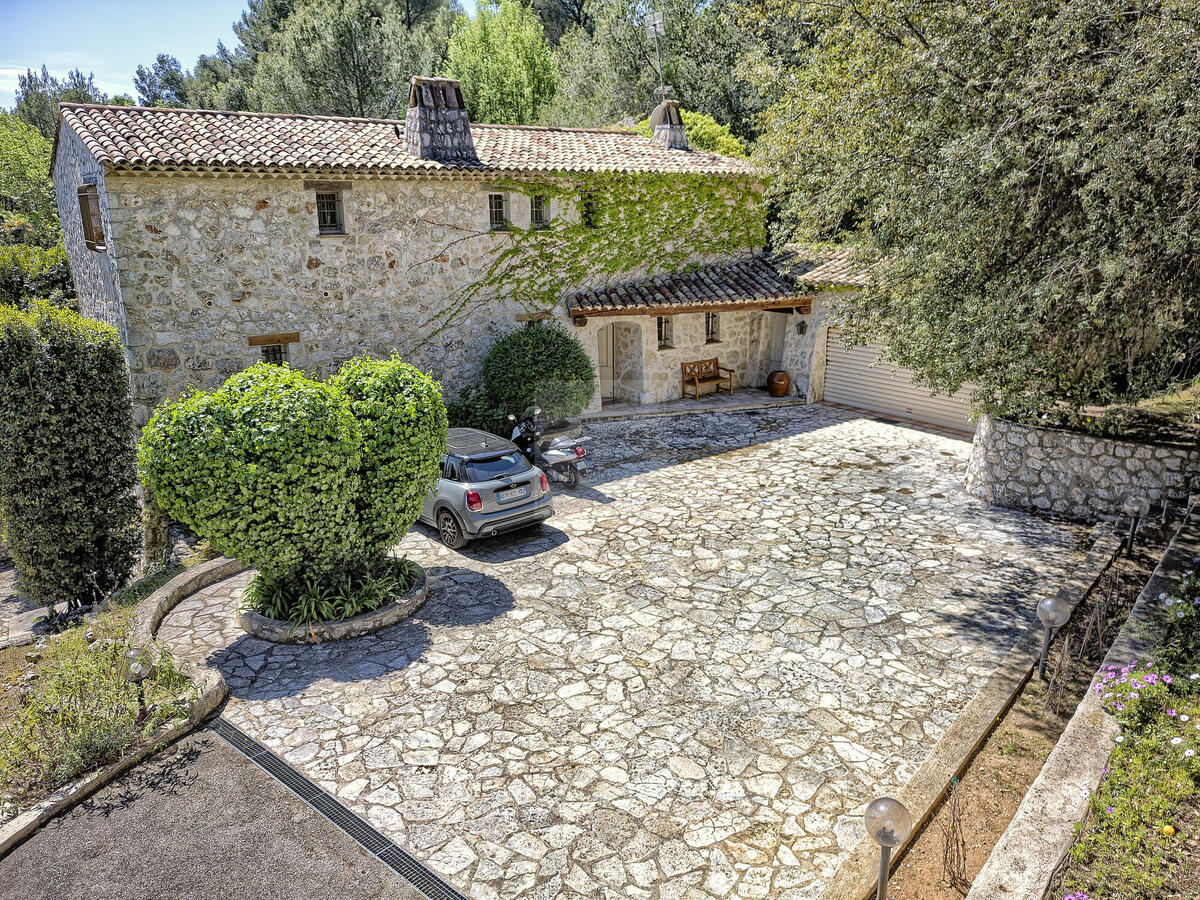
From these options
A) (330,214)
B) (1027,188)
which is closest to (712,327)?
(330,214)

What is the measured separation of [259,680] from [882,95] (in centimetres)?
1154

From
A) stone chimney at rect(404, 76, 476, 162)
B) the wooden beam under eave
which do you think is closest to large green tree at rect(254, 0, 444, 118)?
stone chimney at rect(404, 76, 476, 162)

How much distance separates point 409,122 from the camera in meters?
16.8

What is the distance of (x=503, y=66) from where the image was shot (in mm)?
33844

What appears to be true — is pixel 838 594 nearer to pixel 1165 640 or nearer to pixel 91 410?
pixel 1165 640

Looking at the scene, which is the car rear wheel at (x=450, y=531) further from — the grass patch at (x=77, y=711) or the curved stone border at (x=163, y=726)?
the grass patch at (x=77, y=711)

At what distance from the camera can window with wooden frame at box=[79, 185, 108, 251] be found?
14.5m

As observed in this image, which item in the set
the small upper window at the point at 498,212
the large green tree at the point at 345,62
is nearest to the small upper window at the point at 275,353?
the small upper window at the point at 498,212

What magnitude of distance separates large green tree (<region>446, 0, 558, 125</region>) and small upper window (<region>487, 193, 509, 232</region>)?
19.2 metres

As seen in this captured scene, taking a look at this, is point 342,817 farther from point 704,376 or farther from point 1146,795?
point 704,376

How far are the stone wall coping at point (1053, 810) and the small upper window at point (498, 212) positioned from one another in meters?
14.1

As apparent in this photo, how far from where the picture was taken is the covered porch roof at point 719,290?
60.6 feet

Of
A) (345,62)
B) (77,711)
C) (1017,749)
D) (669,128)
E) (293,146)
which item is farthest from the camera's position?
(345,62)

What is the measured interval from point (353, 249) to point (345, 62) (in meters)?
21.7
